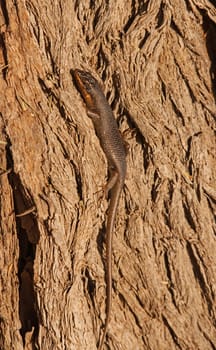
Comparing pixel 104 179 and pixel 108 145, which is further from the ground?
pixel 108 145

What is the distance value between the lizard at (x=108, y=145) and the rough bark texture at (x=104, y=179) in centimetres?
6

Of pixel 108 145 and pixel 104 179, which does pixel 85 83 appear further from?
pixel 104 179

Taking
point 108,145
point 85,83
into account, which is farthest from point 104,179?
point 85,83

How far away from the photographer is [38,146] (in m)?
4.17

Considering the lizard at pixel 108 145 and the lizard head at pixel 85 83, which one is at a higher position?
the lizard head at pixel 85 83

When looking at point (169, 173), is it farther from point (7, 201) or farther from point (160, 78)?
point (7, 201)

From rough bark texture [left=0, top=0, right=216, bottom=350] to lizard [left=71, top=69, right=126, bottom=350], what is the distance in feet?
0.21

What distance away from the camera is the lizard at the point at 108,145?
423 cm

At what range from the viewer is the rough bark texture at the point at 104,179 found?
417 cm

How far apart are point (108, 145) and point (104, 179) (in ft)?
0.74

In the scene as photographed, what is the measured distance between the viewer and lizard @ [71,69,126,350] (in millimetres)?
4227

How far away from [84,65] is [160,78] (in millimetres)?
574

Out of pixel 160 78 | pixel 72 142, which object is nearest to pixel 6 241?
pixel 72 142

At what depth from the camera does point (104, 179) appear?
433 centimetres
